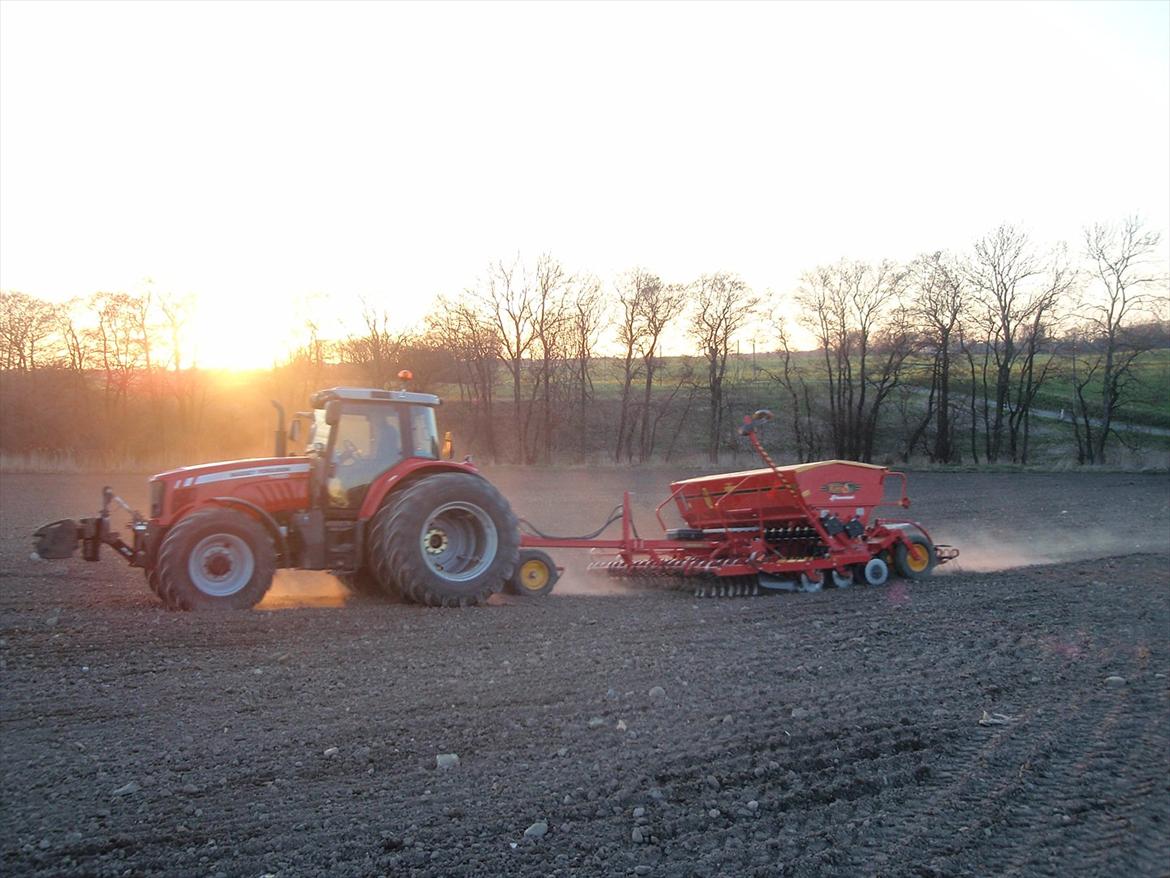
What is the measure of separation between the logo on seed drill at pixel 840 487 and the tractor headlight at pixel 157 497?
6845 millimetres

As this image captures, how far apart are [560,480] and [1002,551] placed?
15223 millimetres

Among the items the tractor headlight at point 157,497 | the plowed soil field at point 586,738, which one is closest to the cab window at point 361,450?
the plowed soil field at point 586,738

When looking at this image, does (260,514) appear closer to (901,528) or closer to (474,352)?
(901,528)

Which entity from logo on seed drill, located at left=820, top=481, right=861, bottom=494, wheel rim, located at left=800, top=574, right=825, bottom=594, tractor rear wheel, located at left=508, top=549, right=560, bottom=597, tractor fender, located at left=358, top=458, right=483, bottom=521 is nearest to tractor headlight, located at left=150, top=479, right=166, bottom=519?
tractor fender, located at left=358, top=458, right=483, bottom=521

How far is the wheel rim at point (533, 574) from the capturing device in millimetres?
10528

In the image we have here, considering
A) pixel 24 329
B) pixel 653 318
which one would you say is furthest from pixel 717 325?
pixel 24 329

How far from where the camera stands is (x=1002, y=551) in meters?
14.5

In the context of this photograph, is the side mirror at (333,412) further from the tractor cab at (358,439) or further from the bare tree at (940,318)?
the bare tree at (940,318)

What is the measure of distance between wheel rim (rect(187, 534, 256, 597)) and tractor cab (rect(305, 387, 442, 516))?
0.95 m

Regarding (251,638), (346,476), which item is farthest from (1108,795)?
(346,476)

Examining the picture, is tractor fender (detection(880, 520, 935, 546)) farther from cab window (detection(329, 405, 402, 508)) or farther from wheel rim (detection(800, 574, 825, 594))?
cab window (detection(329, 405, 402, 508))

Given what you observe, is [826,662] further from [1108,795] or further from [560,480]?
[560,480]

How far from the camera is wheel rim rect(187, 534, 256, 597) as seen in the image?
8.47 meters

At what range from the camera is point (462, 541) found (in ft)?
32.3
